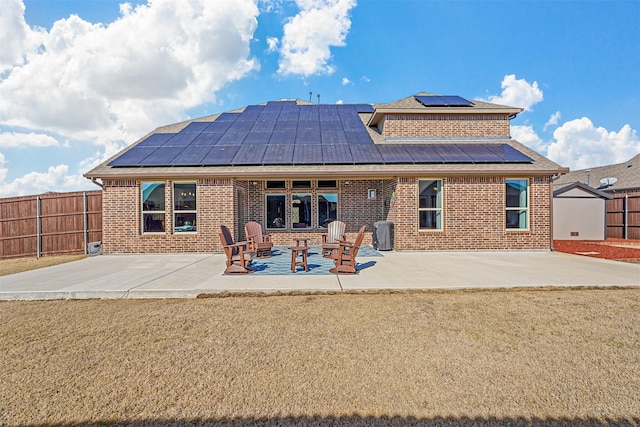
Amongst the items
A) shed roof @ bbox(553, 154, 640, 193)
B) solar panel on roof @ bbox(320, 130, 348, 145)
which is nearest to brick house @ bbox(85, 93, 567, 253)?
solar panel on roof @ bbox(320, 130, 348, 145)

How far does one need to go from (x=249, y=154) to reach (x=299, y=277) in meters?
6.22

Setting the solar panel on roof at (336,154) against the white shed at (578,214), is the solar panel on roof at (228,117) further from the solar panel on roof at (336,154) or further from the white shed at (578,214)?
the white shed at (578,214)

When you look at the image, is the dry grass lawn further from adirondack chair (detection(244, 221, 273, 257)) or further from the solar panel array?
the solar panel array

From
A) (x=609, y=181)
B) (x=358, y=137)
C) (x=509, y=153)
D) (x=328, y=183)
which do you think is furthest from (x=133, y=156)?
(x=609, y=181)

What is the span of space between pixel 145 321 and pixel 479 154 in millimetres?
11565

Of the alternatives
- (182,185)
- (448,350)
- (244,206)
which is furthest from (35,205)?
(448,350)

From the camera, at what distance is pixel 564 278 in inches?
267

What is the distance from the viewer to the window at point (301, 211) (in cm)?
1278

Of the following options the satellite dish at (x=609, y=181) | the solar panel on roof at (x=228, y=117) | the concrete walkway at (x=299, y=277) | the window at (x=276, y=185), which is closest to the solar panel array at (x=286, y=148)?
the solar panel on roof at (x=228, y=117)

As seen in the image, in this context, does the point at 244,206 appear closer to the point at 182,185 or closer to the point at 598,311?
the point at 182,185

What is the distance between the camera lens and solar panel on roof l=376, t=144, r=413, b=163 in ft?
36.3

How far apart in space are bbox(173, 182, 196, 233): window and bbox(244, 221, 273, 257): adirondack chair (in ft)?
7.70

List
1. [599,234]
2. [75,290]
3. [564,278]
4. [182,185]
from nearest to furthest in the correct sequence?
[75,290] < [564,278] < [182,185] < [599,234]

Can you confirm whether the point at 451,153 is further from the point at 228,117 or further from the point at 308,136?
the point at 228,117
